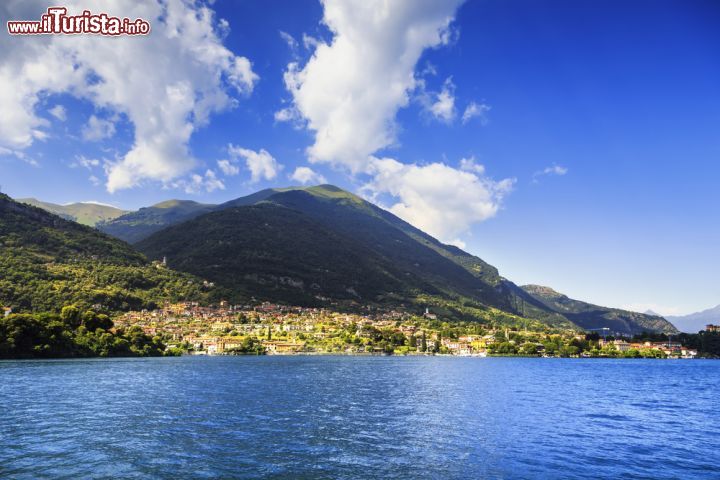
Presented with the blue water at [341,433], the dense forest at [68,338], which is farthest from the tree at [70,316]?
the blue water at [341,433]

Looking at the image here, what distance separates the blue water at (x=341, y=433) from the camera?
80.6ft

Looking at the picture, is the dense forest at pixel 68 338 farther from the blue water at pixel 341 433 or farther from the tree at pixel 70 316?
the blue water at pixel 341 433

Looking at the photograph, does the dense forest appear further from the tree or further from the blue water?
the blue water

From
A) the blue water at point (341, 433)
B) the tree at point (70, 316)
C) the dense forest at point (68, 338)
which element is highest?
the tree at point (70, 316)

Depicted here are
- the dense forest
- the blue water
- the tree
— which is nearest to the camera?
the blue water

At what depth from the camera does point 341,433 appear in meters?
33.3

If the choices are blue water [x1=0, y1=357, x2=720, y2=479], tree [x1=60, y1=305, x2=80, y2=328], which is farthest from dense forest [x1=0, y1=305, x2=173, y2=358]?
blue water [x1=0, y1=357, x2=720, y2=479]

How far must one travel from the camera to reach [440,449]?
29.3 m

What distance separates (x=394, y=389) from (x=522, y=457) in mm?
36791

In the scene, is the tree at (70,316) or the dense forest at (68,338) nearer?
the dense forest at (68,338)

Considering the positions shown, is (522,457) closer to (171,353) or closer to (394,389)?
(394,389)

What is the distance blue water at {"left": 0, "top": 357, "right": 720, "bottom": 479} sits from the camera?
2456cm

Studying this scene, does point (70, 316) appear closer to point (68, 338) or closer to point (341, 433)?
point (68, 338)

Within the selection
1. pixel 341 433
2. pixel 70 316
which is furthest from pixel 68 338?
pixel 341 433
